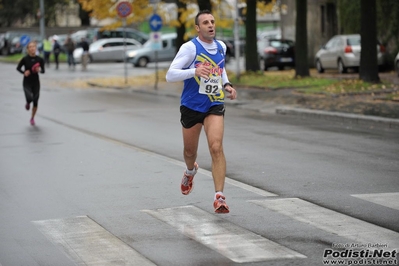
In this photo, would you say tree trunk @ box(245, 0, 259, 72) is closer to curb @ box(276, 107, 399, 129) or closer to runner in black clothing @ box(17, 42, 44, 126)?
curb @ box(276, 107, 399, 129)

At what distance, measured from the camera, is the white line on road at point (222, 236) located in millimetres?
6926

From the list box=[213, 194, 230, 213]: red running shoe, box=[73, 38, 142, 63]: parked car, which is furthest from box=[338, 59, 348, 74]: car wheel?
box=[213, 194, 230, 213]: red running shoe

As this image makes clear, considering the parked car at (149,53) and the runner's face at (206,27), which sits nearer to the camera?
the runner's face at (206,27)

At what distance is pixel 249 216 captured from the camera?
859 cm

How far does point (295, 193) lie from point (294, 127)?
8.21m

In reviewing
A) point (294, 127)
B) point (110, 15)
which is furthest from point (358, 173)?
point (110, 15)

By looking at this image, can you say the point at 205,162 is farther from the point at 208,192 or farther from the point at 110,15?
the point at 110,15

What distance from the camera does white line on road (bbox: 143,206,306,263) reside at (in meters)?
6.93

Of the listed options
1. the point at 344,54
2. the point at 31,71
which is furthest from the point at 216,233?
the point at 344,54

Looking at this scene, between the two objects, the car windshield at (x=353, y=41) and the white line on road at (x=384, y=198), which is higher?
the white line on road at (x=384, y=198)

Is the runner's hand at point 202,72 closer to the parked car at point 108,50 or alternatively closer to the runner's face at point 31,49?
the runner's face at point 31,49

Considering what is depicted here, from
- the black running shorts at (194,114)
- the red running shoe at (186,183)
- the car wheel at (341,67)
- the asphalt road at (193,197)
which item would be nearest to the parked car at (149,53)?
the car wheel at (341,67)

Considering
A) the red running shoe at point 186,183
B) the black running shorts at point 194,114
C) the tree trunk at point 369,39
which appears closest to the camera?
the black running shorts at point 194,114

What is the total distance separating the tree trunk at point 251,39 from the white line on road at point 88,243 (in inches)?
1036
